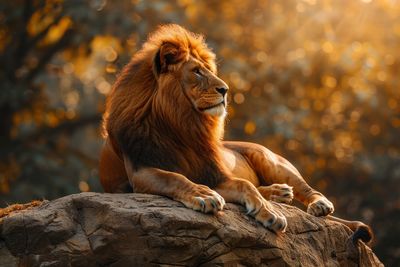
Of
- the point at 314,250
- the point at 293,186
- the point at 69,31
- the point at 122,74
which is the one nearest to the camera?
the point at 314,250

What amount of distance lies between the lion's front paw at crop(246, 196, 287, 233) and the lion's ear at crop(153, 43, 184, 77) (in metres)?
1.11

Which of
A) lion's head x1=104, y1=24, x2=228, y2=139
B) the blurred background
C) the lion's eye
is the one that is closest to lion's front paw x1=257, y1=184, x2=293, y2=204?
lion's head x1=104, y1=24, x2=228, y2=139

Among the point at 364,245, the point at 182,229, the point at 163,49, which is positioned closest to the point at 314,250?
the point at 364,245

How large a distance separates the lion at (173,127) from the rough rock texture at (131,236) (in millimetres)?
198

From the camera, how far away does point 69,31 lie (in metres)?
17.0

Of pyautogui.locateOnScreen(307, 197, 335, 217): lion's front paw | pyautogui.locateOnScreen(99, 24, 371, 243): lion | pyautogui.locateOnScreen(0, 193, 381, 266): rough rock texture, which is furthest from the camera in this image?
pyautogui.locateOnScreen(307, 197, 335, 217): lion's front paw

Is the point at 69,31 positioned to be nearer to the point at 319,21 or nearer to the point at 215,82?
the point at 319,21

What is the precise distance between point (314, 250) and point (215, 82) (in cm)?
130

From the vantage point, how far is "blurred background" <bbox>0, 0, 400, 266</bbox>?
15.9 metres

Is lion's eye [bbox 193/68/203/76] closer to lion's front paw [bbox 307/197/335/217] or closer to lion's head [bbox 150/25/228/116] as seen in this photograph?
lion's head [bbox 150/25/228/116]

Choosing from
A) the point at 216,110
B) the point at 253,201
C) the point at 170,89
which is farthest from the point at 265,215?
the point at 170,89

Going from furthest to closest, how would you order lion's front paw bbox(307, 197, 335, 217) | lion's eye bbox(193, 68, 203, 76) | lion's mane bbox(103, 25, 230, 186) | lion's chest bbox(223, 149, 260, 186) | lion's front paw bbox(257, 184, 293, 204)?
lion's chest bbox(223, 149, 260, 186) < lion's front paw bbox(257, 184, 293, 204) < lion's front paw bbox(307, 197, 335, 217) < lion's eye bbox(193, 68, 203, 76) < lion's mane bbox(103, 25, 230, 186)

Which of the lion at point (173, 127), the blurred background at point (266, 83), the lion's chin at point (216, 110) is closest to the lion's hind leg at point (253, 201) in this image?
the lion at point (173, 127)

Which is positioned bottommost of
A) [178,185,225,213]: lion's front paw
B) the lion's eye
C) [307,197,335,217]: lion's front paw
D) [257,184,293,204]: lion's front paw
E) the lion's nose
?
[307,197,335,217]: lion's front paw
